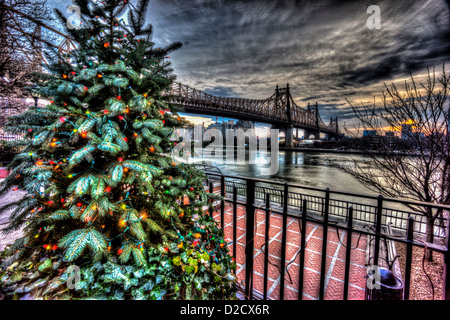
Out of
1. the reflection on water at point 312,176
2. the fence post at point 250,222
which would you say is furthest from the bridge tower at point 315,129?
the fence post at point 250,222

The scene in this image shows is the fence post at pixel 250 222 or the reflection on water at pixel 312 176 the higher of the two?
the fence post at pixel 250 222

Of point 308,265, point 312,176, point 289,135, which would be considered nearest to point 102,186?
point 308,265

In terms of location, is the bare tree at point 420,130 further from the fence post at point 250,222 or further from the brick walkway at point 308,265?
the fence post at point 250,222

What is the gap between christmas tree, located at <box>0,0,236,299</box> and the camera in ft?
3.98

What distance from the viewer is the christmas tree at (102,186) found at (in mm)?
1212

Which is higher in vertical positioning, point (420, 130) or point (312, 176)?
point (420, 130)

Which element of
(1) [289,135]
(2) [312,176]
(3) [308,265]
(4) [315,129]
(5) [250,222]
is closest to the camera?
(5) [250,222]

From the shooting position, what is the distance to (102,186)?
3.81 feet

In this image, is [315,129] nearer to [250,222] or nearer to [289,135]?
[289,135]

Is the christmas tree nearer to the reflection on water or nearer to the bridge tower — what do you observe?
the reflection on water

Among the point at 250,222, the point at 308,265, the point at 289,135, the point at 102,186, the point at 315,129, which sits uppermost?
the point at 315,129

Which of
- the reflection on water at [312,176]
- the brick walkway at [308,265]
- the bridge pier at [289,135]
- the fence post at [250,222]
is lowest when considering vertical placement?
the reflection on water at [312,176]

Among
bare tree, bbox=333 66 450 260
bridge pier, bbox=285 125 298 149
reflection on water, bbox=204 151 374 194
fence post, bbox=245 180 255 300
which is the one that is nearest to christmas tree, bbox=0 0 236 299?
fence post, bbox=245 180 255 300
